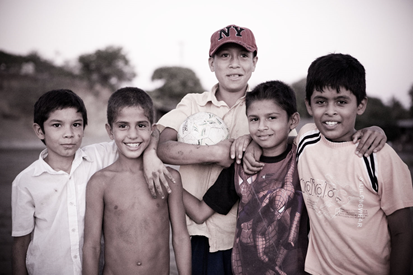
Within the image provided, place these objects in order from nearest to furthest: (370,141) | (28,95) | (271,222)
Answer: (370,141), (271,222), (28,95)

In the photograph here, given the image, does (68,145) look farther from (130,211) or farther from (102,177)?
(130,211)

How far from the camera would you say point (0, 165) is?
12242mm

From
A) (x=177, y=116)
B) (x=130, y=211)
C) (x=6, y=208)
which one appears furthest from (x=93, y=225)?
(x=6, y=208)

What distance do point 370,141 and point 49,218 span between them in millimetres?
2351

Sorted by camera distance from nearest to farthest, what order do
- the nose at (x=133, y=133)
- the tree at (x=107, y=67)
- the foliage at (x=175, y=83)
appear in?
the nose at (x=133, y=133) → the tree at (x=107, y=67) → the foliage at (x=175, y=83)

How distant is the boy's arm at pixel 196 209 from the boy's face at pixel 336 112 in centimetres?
107

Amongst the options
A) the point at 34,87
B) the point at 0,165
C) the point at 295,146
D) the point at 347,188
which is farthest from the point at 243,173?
the point at 34,87

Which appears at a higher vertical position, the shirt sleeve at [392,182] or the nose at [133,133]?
the nose at [133,133]

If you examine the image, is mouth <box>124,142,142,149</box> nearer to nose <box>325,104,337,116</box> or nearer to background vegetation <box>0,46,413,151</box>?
nose <box>325,104,337,116</box>

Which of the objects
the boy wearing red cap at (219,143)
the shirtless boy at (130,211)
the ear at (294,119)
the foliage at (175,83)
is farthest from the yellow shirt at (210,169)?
the foliage at (175,83)

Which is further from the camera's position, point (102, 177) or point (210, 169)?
point (210, 169)

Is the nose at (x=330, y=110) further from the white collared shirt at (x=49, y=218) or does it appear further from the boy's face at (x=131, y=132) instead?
the white collared shirt at (x=49, y=218)

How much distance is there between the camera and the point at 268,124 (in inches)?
88.0

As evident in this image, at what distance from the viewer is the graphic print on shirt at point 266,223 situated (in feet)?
6.98
